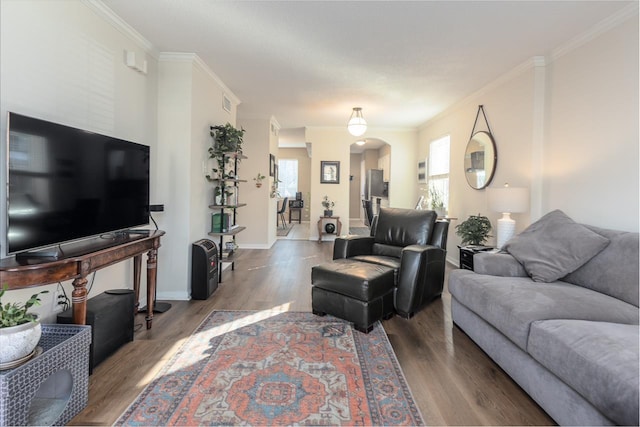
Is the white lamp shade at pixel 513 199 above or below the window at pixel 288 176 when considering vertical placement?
below

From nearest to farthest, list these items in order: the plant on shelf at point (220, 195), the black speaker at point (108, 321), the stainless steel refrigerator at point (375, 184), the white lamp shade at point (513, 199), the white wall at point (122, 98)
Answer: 1. the white wall at point (122, 98)
2. the black speaker at point (108, 321)
3. the white lamp shade at point (513, 199)
4. the plant on shelf at point (220, 195)
5. the stainless steel refrigerator at point (375, 184)

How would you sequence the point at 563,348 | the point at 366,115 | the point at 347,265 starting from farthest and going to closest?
1. the point at 366,115
2. the point at 347,265
3. the point at 563,348

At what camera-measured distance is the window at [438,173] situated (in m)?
5.71

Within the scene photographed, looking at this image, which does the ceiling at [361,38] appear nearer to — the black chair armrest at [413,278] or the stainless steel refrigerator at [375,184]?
the black chair armrest at [413,278]

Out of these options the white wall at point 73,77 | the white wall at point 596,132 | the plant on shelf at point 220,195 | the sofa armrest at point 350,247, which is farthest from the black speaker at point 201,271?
the white wall at point 596,132

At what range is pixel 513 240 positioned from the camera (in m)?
2.73

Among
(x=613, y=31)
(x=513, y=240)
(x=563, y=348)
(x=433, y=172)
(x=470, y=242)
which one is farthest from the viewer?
(x=433, y=172)

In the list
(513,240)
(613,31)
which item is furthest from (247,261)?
(613,31)

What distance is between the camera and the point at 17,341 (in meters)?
1.38

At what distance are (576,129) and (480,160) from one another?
1.47 m

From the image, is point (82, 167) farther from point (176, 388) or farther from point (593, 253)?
point (593, 253)

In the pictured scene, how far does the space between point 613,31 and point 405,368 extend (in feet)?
A: 10.1

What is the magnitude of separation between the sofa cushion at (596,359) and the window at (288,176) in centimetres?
988

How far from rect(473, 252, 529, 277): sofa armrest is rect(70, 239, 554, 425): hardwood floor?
1.84 ft
